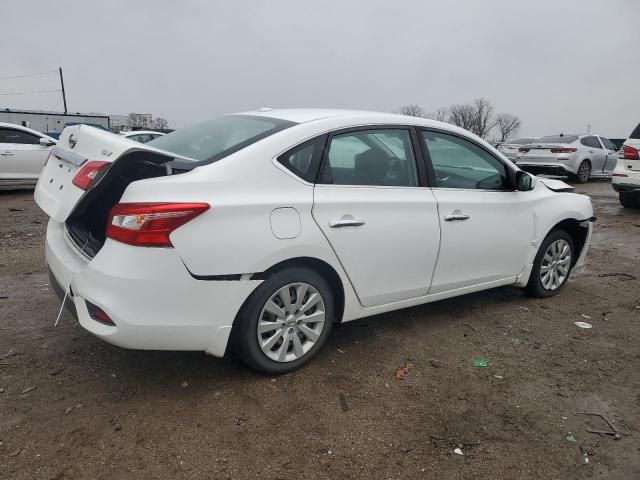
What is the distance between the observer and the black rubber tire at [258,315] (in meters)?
2.76

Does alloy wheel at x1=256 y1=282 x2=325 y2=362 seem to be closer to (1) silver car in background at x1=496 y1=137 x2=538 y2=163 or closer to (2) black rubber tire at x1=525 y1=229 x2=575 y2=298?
(2) black rubber tire at x1=525 y1=229 x2=575 y2=298

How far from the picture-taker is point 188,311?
2566mm

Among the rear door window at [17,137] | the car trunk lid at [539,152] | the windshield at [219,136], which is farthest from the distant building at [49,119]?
the windshield at [219,136]

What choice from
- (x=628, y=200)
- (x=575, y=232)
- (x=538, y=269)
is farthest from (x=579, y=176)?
(x=538, y=269)

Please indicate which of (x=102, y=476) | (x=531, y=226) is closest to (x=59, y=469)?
(x=102, y=476)

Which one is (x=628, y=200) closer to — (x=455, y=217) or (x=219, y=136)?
(x=455, y=217)

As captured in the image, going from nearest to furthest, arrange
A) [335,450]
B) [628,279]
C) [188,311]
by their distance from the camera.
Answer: [335,450] → [188,311] → [628,279]

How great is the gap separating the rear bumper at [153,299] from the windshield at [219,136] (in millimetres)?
669

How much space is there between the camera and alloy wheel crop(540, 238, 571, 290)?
177 inches

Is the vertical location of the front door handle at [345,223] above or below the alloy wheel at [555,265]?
above

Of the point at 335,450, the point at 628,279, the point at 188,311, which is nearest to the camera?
the point at 335,450

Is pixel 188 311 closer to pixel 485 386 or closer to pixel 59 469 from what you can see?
pixel 59 469

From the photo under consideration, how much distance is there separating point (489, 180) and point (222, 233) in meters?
2.36

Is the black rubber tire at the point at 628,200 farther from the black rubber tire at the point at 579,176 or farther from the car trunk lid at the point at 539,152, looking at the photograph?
the black rubber tire at the point at 579,176
